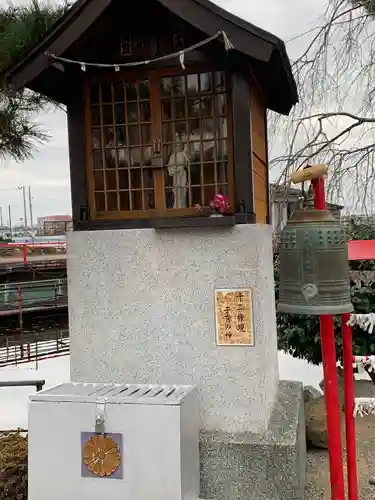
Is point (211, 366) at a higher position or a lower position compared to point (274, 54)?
lower

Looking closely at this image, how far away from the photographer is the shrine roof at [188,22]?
10.7ft

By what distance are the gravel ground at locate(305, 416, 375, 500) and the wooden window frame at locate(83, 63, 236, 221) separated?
2352 mm

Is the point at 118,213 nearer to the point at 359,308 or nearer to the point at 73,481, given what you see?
the point at 73,481

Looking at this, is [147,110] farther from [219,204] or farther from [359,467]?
Answer: [359,467]

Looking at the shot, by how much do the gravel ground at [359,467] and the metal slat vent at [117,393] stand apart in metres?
1.55

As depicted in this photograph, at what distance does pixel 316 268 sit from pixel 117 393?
5.14ft

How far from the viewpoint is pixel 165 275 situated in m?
3.68

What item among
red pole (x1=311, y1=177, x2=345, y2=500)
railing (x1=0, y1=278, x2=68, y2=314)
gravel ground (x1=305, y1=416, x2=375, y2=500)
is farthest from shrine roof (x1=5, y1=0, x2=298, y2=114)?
railing (x1=0, y1=278, x2=68, y2=314)

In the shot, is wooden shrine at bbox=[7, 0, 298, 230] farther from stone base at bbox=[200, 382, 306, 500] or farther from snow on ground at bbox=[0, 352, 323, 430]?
snow on ground at bbox=[0, 352, 323, 430]


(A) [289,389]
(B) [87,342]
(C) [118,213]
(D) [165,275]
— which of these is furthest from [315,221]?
(A) [289,389]

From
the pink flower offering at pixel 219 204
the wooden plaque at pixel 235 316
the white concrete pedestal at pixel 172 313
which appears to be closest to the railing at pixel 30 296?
the white concrete pedestal at pixel 172 313

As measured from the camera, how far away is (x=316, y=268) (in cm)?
260

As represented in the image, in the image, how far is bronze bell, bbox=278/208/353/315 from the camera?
2.58 metres

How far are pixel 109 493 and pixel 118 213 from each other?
186 centimetres
